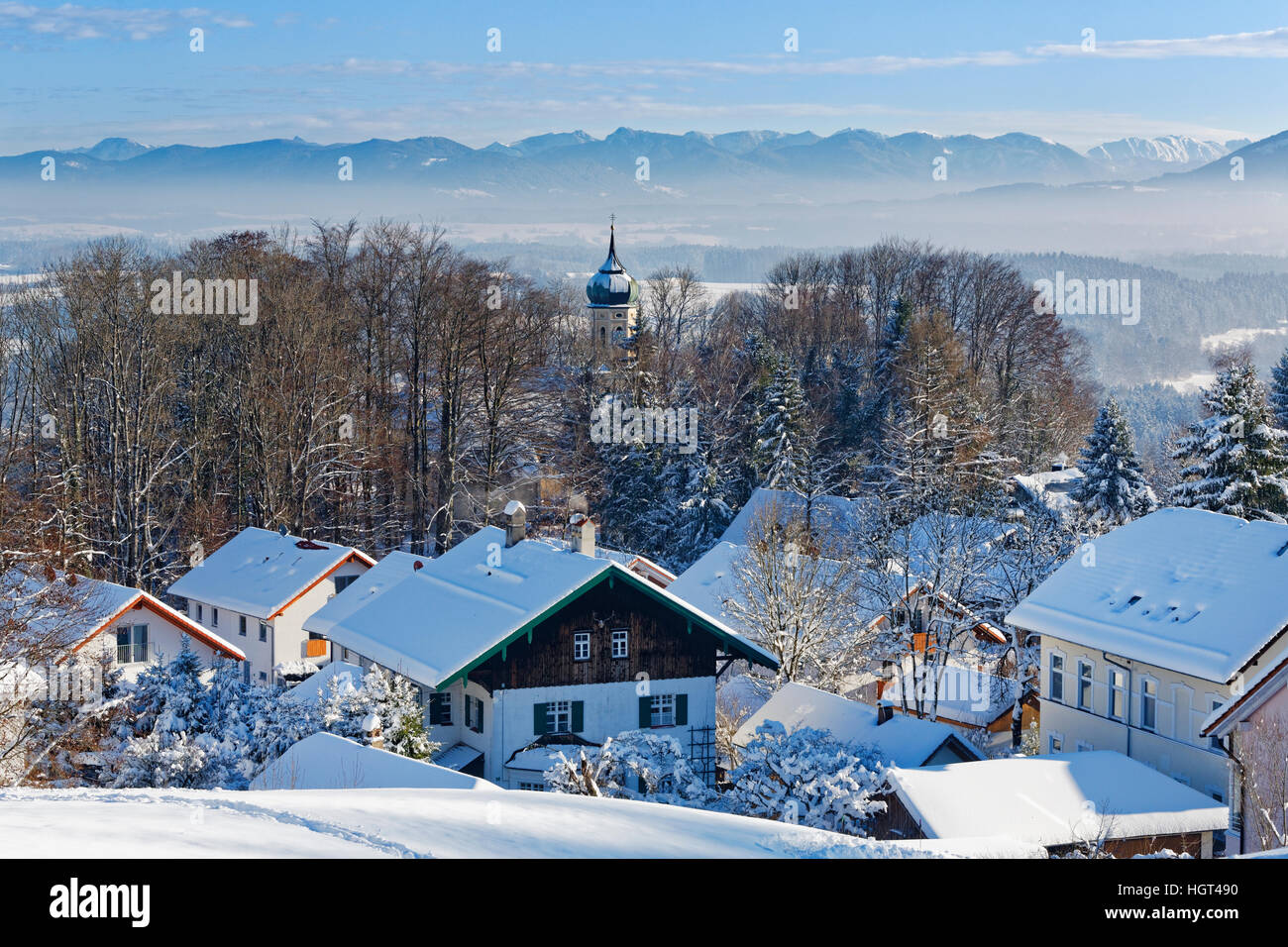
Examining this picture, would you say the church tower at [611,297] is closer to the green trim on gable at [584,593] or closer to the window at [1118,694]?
the green trim on gable at [584,593]

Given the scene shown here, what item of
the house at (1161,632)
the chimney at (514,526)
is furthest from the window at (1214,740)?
the chimney at (514,526)

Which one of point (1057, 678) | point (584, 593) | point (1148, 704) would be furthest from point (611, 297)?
point (1148, 704)

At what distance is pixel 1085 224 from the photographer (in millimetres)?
152875

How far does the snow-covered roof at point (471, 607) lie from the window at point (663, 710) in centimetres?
180

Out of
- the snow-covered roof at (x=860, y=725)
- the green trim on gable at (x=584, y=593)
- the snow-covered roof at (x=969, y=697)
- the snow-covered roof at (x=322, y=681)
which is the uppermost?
the green trim on gable at (x=584, y=593)

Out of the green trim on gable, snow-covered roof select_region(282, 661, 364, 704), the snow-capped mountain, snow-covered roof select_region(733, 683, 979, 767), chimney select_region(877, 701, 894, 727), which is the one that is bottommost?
snow-covered roof select_region(733, 683, 979, 767)

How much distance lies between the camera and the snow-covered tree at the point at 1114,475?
5359 centimetres

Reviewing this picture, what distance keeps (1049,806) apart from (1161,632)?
767 cm

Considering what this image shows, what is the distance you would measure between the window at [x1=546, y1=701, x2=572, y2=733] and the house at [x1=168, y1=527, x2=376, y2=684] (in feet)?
55.7

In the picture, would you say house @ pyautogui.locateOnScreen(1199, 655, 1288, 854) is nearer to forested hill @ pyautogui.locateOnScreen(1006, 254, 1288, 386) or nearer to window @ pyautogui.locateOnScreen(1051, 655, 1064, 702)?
window @ pyautogui.locateOnScreen(1051, 655, 1064, 702)

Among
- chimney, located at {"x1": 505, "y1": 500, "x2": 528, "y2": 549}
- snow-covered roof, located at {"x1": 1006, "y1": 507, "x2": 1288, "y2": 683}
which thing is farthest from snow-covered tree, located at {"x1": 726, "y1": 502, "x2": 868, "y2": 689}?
chimney, located at {"x1": 505, "y1": 500, "x2": 528, "y2": 549}

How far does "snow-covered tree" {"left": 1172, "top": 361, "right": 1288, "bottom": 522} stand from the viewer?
43.7 meters

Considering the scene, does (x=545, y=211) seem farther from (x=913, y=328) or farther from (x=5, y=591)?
(x=5, y=591)
